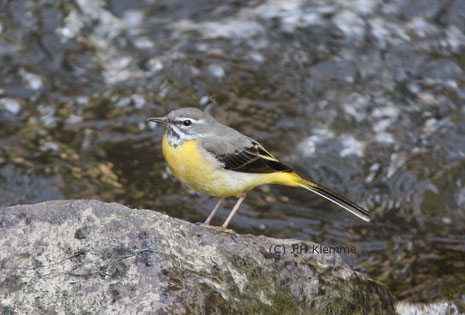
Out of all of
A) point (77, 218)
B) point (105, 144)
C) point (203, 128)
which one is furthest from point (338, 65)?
point (77, 218)

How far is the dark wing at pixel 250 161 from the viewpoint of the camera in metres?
6.95

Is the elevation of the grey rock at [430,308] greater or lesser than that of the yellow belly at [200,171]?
lesser

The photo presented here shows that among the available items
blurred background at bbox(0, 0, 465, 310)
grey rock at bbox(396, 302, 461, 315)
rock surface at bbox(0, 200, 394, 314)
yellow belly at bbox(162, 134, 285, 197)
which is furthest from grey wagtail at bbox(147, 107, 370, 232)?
blurred background at bbox(0, 0, 465, 310)

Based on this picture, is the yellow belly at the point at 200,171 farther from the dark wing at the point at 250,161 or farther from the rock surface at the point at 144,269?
the rock surface at the point at 144,269

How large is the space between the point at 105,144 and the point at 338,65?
17.9ft

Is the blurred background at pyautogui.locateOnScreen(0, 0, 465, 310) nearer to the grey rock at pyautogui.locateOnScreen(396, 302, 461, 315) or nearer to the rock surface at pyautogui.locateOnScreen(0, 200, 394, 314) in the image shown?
the grey rock at pyautogui.locateOnScreen(396, 302, 461, 315)

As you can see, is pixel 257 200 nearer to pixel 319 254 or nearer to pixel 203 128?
pixel 203 128

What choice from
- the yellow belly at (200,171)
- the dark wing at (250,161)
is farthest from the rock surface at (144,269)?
the dark wing at (250,161)

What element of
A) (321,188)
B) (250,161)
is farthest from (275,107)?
(250,161)

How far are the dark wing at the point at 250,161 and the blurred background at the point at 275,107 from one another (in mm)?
2612

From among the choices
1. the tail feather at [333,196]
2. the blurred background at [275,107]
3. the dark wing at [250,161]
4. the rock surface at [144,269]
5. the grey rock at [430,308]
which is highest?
the rock surface at [144,269]

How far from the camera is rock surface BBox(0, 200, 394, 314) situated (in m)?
4.53

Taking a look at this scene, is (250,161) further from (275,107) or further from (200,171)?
(275,107)

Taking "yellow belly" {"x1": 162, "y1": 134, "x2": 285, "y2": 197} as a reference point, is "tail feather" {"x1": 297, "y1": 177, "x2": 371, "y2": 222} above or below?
below
